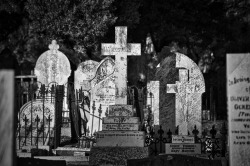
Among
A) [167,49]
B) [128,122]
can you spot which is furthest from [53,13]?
[128,122]

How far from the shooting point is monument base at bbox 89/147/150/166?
37.5 ft

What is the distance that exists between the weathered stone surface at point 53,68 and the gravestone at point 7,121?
13.8 metres

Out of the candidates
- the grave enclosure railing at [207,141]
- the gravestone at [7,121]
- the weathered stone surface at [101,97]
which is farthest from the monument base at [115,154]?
the weathered stone surface at [101,97]

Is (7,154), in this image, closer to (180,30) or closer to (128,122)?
(128,122)

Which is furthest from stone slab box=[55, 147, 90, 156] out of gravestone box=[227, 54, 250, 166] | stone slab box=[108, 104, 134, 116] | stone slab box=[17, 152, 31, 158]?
gravestone box=[227, 54, 250, 166]

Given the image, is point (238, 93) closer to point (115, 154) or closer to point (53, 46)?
point (115, 154)

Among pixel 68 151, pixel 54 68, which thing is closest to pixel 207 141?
pixel 68 151

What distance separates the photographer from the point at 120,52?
12.7 m

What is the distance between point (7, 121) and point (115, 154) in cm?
497

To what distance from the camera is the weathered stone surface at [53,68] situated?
20.6 m

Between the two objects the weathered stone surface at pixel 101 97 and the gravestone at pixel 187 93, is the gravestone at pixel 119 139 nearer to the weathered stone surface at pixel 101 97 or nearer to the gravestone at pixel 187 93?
the gravestone at pixel 187 93

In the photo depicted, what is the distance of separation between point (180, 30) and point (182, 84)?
45.0 feet

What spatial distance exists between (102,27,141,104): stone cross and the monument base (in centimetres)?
141

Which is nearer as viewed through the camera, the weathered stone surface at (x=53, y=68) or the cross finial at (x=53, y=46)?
the weathered stone surface at (x=53, y=68)
